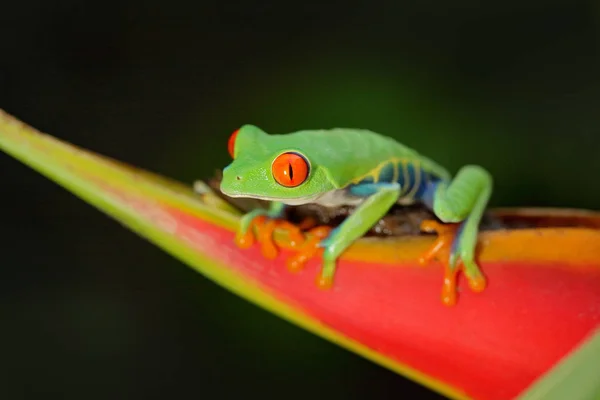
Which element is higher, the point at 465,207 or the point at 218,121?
the point at 218,121

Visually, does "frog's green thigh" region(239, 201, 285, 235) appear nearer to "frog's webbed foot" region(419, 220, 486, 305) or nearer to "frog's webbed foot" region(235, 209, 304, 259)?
"frog's webbed foot" region(235, 209, 304, 259)

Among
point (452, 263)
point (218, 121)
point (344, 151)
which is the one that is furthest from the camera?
point (218, 121)

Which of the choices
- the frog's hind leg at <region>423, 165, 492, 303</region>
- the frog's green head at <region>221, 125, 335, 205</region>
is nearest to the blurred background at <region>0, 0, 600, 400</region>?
the frog's hind leg at <region>423, 165, 492, 303</region>

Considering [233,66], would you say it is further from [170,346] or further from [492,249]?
[492,249]

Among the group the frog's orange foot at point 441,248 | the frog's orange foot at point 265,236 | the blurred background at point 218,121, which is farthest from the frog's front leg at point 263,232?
the blurred background at point 218,121

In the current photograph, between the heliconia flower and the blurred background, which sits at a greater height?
the blurred background

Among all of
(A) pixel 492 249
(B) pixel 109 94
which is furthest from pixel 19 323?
(A) pixel 492 249

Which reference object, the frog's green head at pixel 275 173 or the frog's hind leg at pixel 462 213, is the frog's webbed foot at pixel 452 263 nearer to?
the frog's hind leg at pixel 462 213

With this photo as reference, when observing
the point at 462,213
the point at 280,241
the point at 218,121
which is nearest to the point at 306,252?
the point at 280,241

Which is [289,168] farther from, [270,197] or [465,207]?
[465,207]
